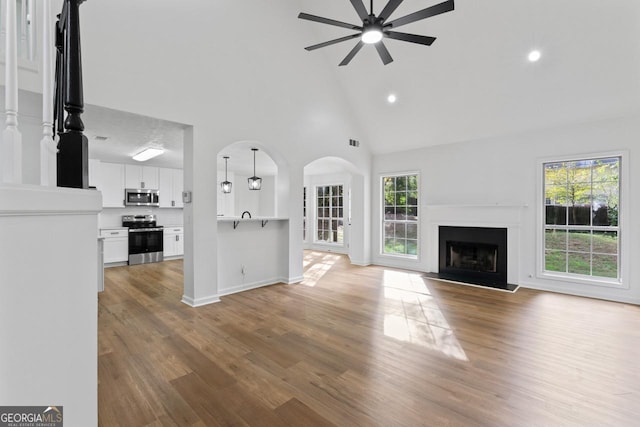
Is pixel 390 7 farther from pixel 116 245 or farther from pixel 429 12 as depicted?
pixel 116 245

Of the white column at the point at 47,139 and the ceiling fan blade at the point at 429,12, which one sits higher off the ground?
the ceiling fan blade at the point at 429,12

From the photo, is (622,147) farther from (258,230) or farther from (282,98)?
(258,230)

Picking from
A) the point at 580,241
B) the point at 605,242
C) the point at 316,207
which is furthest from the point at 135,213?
the point at 605,242

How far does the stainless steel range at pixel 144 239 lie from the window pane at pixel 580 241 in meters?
Result: 8.65

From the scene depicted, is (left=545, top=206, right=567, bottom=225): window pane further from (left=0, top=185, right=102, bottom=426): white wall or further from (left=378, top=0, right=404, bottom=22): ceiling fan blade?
(left=0, top=185, right=102, bottom=426): white wall

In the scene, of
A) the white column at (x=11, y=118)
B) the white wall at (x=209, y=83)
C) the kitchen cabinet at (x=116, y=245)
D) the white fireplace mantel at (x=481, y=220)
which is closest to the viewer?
the white column at (x=11, y=118)

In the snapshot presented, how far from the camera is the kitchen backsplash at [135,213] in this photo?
7242mm

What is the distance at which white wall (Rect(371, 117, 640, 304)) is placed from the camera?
4.31 metres

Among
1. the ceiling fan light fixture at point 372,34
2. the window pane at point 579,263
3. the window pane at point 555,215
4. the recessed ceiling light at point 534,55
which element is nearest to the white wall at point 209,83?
the ceiling fan light fixture at point 372,34

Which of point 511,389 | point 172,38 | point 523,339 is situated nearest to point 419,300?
point 523,339

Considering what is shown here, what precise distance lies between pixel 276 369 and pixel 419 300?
8.66ft

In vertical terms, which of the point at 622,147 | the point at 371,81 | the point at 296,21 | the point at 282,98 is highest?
the point at 296,21

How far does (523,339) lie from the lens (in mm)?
3080

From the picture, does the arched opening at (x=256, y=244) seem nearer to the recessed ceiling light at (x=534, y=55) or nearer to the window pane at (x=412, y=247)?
the window pane at (x=412, y=247)
